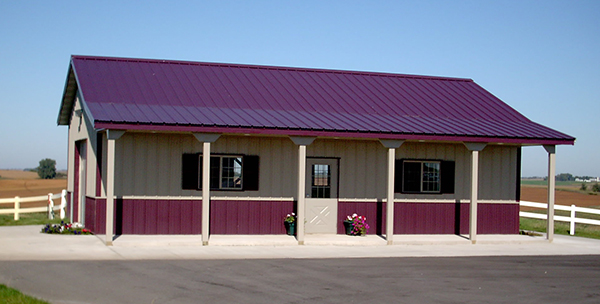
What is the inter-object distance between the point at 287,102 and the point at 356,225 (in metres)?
3.64

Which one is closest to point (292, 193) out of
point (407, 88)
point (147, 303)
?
point (407, 88)

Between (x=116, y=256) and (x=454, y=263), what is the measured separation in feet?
21.4

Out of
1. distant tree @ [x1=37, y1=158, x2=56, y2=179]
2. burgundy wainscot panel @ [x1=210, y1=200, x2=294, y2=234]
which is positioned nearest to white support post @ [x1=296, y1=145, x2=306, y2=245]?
burgundy wainscot panel @ [x1=210, y1=200, x2=294, y2=234]

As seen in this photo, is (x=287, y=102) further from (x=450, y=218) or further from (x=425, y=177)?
(x=450, y=218)

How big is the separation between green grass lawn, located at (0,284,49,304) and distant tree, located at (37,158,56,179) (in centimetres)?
9349

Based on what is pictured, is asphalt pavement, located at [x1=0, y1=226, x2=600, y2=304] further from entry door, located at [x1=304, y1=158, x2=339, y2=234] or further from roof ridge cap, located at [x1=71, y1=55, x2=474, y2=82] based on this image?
roof ridge cap, located at [x1=71, y1=55, x2=474, y2=82]

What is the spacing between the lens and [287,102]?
18.2 meters

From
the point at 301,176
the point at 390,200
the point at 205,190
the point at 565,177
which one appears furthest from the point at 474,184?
the point at 565,177

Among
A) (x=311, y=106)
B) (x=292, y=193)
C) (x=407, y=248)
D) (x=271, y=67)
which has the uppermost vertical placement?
(x=271, y=67)

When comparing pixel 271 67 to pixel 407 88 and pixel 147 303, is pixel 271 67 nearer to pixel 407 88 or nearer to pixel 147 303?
pixel 407 88

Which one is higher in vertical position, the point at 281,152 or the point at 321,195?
the point at 281,152

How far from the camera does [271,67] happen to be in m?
20.4

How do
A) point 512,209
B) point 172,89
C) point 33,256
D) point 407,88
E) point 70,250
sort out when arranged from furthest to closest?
point 407,88, point 512,209, point 172,89, point 70,250, point 33,256

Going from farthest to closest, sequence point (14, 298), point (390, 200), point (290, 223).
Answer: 1. point (290, 223)
2. point (390, 200)
3. point (14, 298)
